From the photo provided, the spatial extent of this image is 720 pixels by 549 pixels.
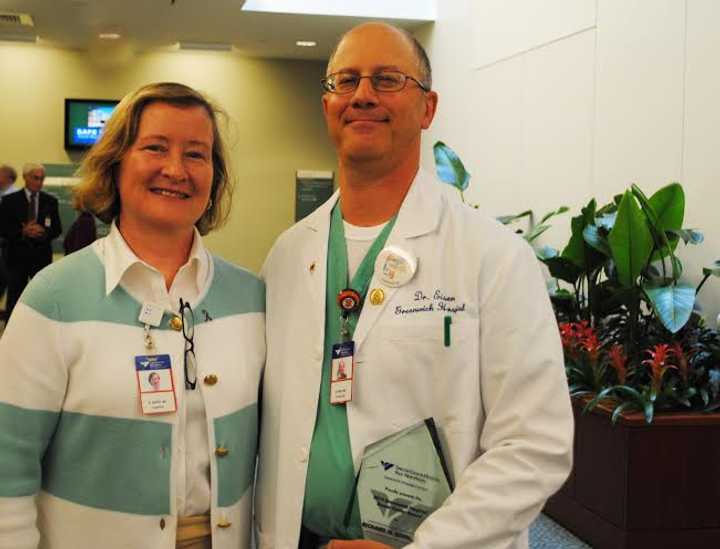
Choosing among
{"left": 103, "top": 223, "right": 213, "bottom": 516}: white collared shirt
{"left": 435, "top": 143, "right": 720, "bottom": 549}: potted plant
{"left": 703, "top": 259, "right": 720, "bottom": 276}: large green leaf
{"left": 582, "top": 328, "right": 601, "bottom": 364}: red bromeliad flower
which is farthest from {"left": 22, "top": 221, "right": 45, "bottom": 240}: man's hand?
{"left": 103, "top": 223, "right": 213, "bottom": 516}: white collared shirt

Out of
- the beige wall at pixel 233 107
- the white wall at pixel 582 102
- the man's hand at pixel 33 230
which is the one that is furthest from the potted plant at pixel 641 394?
the beige wall at pixel 233 107

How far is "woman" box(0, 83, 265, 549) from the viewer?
1.85 m

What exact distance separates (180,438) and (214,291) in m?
0.36

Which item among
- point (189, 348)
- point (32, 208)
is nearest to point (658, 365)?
point (189, 348)

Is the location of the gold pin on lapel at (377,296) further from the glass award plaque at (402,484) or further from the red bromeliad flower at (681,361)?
the red bromeliad flower at (681,361)

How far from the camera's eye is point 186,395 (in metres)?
1.94

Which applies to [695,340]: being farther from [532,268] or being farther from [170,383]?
[170,383]

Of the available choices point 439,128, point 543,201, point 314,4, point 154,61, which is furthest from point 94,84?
point 543,201

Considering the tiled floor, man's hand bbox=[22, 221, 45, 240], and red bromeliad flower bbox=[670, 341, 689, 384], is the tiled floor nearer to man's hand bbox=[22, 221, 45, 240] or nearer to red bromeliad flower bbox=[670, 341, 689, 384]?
red bromeliad flower bbox=[670, 341, 689, 384]

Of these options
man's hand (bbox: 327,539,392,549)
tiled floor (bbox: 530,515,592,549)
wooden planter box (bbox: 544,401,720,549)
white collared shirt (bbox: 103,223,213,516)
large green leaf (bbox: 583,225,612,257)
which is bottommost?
tiled floor (bbox: 530,515,592,549)

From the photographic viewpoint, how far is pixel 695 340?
14.4ft

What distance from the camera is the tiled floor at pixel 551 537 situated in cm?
434

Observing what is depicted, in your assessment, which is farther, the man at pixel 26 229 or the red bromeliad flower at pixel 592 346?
the man at pixel 26 229

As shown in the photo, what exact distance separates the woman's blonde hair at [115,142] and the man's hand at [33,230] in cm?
824
